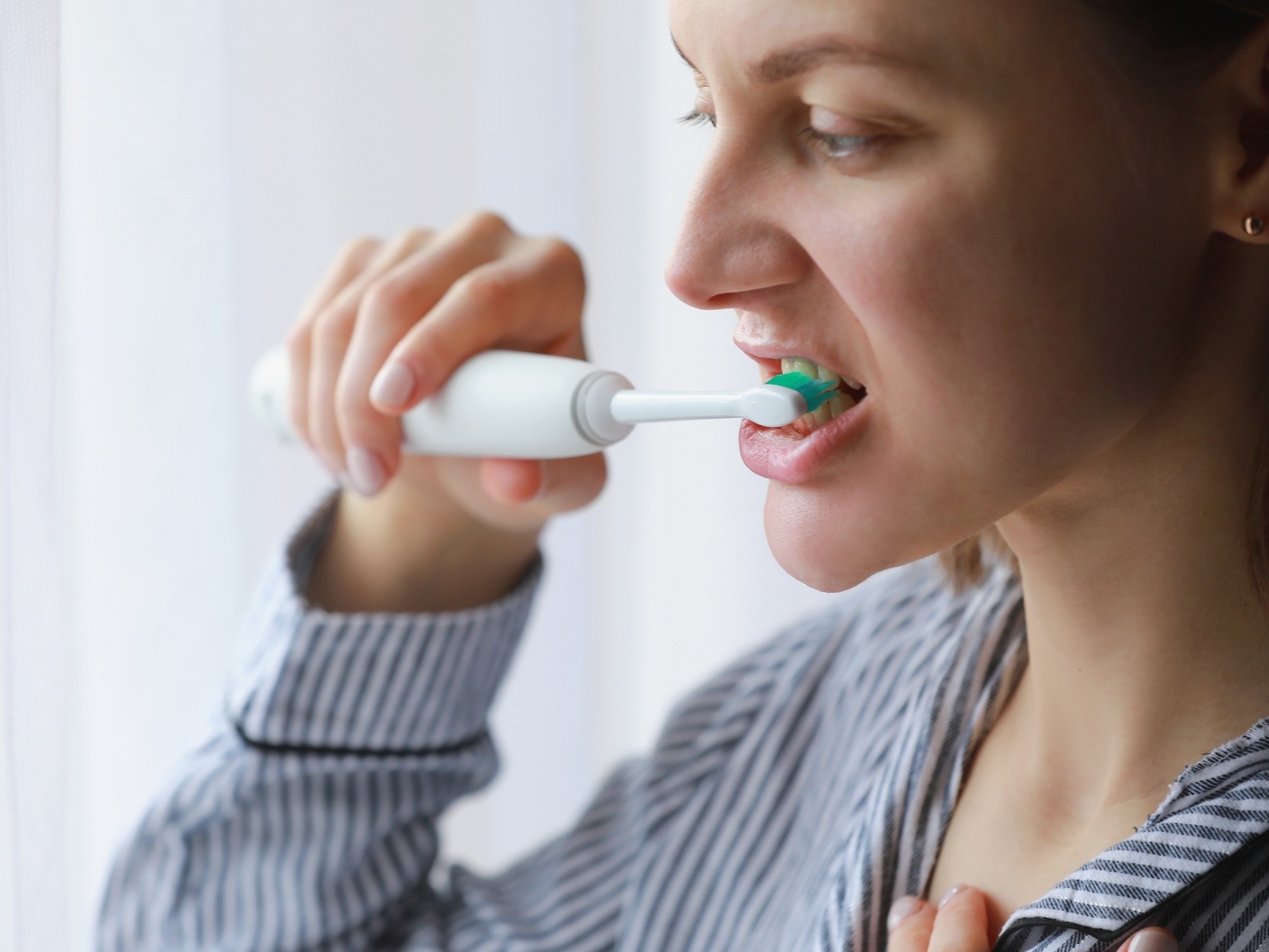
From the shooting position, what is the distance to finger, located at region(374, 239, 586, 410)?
0.71 meters

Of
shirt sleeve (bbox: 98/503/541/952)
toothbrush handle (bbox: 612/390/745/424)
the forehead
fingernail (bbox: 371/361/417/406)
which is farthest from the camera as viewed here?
shirt sleeve (bbox: 98/503/541/952)

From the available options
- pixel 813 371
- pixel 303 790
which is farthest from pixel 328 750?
pixel 813 371

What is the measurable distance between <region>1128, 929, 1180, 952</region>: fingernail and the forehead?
14.2 inches

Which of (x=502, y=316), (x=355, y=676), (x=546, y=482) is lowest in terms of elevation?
(x=355, y=676)

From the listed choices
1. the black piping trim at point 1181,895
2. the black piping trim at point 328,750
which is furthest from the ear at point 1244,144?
the black piping trim at point 328,750

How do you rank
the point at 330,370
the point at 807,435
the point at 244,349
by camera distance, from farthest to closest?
the point at 244,349
the point at 330,370
the point at 807,435

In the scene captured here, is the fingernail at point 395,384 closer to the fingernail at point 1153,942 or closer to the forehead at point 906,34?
the forehead at point 906,34

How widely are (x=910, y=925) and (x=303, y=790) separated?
44cm

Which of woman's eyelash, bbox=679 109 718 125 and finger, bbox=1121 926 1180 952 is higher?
woman's eyelash, bbox=679 109 718 125

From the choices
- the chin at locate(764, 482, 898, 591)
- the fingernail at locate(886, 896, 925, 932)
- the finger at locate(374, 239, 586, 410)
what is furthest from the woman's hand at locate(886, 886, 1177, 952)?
the finger at locate(374, 239, 586, 410)

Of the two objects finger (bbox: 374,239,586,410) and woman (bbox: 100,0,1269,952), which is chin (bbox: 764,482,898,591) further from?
finger (bbox: 374,239,586,410)

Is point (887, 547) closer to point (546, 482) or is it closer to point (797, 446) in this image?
point (797, 446)

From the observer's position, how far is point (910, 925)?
623mm

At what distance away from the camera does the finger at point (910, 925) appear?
607 mm
